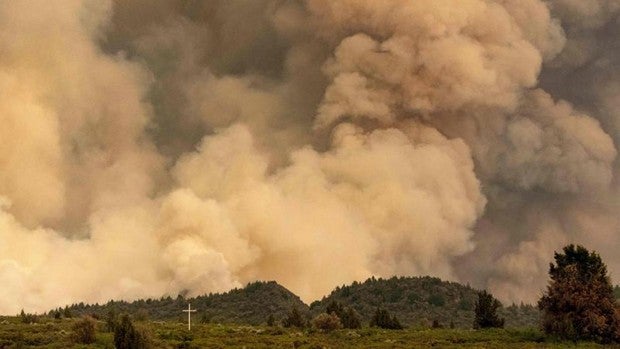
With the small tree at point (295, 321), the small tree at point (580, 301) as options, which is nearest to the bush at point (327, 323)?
the small tree at point (295, 321)

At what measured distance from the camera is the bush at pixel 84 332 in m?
65.6

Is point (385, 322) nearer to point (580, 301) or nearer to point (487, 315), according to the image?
point (487, 315)

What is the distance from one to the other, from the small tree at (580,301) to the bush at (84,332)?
161ft

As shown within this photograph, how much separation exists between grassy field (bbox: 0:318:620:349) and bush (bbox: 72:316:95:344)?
2.81 ft

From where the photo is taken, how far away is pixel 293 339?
7019 cm

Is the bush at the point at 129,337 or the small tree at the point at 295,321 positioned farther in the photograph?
the small tree at the point at 295,321

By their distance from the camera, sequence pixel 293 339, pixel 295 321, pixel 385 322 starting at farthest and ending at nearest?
pixel 295 321
pixel 385 322
pixel 293 339

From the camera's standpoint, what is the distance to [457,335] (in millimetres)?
74312

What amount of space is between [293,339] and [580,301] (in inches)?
1263

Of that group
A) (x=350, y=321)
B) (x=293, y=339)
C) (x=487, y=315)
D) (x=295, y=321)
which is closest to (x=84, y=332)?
(x=293, y=339)

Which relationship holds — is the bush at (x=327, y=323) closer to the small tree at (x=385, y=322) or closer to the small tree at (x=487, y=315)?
the small tree at (x=385, y=322)

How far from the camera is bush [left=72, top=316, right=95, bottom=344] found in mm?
65625

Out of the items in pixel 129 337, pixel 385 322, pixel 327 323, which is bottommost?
pixel 129 337

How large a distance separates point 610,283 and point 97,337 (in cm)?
5737
